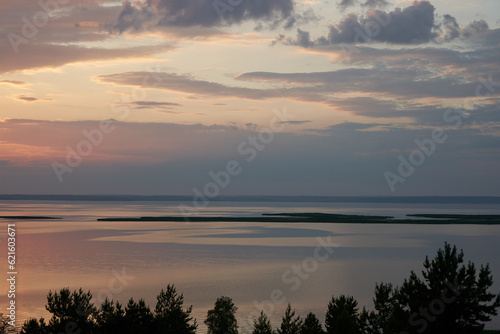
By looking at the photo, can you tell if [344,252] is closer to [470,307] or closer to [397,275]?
[397,275]

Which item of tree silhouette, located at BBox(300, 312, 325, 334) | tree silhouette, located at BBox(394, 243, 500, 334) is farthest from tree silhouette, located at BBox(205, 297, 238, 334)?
tree silhouette, located at BBox(394, 243, 500, 334)

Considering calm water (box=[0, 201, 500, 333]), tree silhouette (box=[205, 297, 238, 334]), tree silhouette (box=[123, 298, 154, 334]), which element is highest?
calm water (box=[0, 201, 500, 333])

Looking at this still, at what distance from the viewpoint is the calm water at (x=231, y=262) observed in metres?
45.4

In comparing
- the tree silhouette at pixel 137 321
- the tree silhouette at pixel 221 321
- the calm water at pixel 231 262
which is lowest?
the tree silhouette at pixel 137 321

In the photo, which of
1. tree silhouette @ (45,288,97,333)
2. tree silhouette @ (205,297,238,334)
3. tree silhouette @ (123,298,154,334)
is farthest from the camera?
tree silhouette @ (205,297,238,334)

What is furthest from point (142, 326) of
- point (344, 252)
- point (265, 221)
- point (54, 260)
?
point (265, 221)

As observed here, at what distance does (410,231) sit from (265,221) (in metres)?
39.8

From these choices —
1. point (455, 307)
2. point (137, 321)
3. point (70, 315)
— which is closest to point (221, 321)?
point (137, 321)

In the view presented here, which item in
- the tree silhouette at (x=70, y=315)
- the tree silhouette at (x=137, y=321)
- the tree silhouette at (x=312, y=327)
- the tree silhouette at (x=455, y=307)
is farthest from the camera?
the tree silhouette at (x=70, y=315)

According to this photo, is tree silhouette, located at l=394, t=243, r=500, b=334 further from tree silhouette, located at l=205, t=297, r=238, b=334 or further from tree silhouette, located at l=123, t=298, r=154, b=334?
tree silhouette, located at l=205, t=297, r=238, b=334

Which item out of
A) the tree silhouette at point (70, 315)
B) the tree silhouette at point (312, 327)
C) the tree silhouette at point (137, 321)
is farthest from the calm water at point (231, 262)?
the tree silhouette at point (137, 321)

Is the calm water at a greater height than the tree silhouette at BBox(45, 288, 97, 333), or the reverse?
the calm water

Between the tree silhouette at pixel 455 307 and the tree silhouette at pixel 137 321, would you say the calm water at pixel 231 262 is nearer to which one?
the tree silhouette at pixel 137 321

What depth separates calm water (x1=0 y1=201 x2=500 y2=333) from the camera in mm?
45375
